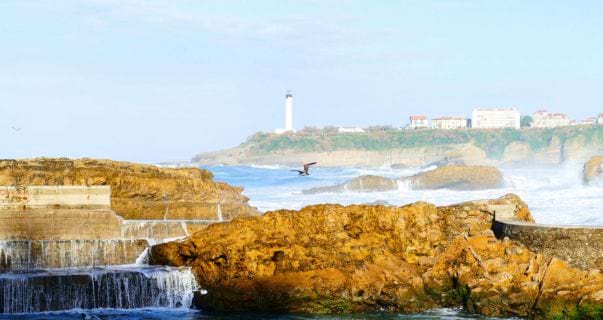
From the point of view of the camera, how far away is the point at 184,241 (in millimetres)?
23297

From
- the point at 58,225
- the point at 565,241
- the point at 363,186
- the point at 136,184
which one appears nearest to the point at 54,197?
the point at 58,225

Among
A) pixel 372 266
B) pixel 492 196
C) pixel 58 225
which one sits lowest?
pixel 492 196

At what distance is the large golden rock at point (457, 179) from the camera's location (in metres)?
66.8

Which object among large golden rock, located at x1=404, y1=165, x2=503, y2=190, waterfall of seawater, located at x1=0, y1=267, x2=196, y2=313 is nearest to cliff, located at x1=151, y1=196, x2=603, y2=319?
waterfall of seawater, located at x1=0, y1=267, x2=196, y2=313

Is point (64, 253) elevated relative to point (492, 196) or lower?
elevated

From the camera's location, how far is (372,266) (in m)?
22.0

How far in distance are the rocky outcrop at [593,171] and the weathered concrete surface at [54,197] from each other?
44.1 meters

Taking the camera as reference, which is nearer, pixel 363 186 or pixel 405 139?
pixel 363 186

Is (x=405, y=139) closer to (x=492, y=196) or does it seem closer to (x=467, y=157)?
(x=467, y=157)

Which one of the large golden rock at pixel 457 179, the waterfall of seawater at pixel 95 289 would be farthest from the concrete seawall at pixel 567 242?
the large golden rock at pixel 457 179

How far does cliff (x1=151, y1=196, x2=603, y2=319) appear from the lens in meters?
21.1

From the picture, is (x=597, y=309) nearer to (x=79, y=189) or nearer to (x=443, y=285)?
(x=443, y=285)

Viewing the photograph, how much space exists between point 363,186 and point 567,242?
1627 inches

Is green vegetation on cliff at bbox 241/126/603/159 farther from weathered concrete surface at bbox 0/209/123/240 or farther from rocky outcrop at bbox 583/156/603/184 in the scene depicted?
weathered concrete surface at bbox 0/209/123/240
